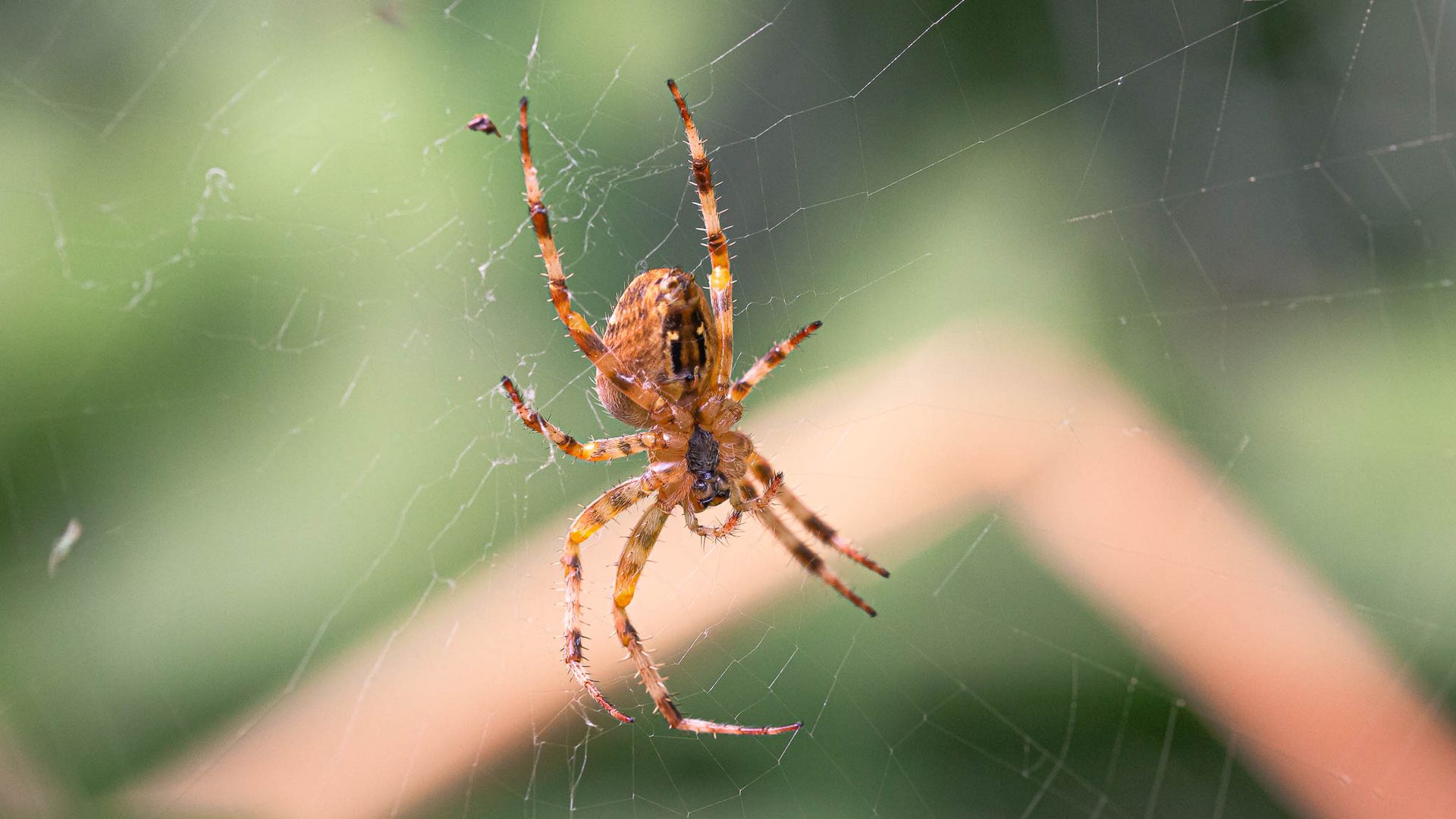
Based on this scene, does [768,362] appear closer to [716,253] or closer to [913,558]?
[716,253]

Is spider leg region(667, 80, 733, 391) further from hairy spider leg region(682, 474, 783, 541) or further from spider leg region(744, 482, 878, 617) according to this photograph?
spider leg region(744, 482, 878, 617)

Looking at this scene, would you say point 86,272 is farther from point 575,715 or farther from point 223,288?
point 575,715

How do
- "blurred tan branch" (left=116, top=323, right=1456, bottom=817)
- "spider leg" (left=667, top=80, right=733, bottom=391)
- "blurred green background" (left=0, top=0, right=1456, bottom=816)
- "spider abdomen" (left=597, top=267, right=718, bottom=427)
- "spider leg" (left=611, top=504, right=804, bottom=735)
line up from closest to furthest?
"spider abdomen" (left=597, top=267, right=718, bottom=427) → "spider leg" (left=667, top=80, right=733, bottom=391) → "spider leg" (left=611, top=504, right=804, bottom=735) → "blurred tan branch" (left=116, top=323, right=1456, bottom=817) → "blurred green background" (left=0, top=0, right=1456, bottom=816)

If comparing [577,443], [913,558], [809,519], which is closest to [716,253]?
[577,443]

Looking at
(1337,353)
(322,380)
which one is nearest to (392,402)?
(322,380)

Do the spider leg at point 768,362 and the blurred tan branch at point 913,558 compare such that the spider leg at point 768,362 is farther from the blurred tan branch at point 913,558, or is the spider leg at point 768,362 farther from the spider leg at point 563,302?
the blurred tan branch at point 913,558

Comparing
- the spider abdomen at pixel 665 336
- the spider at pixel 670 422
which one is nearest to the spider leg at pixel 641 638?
the spider at pixel 670 422

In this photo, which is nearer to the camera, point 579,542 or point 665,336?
point 665,336

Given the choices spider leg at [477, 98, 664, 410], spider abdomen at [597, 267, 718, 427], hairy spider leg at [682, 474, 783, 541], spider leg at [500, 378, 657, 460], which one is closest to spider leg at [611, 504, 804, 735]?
hairy spider leg at [682, 474, 783, 541]
